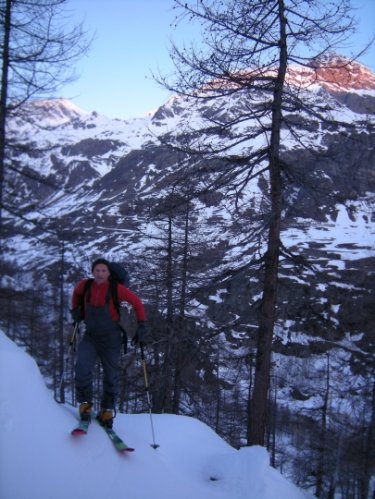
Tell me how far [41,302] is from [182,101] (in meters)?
7.82

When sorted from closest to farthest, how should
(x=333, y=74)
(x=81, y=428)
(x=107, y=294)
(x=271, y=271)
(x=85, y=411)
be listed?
(x=81, y=428), (x=85, y=411), (x=107, y=294), (x=271, y=271), (x=333, y=74)

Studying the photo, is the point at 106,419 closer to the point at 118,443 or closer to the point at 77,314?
the point at 118,443

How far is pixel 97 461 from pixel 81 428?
42 centimetres

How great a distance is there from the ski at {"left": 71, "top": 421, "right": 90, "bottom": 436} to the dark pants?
0.57 m

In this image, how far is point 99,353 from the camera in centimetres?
574

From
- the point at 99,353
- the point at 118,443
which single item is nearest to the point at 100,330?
the point at 99,353

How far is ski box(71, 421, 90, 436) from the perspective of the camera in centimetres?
460

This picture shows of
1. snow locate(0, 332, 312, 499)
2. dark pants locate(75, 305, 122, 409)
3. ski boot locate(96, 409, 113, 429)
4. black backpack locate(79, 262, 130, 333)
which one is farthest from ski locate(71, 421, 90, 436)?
black backpack locate(79, 262, 130, 333)

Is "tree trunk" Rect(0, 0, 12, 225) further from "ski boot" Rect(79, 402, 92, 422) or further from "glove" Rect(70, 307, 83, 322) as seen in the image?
"ski boot" Rect(79, 402, 92, 422)

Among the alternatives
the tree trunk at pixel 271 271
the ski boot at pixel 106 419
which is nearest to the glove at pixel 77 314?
the ski boot at pixel 106 419

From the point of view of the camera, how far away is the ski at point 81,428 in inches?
181

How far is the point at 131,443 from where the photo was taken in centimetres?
536

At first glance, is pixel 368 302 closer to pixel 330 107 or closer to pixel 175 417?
pixel 330 107

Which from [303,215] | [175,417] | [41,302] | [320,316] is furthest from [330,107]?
[41,302]
